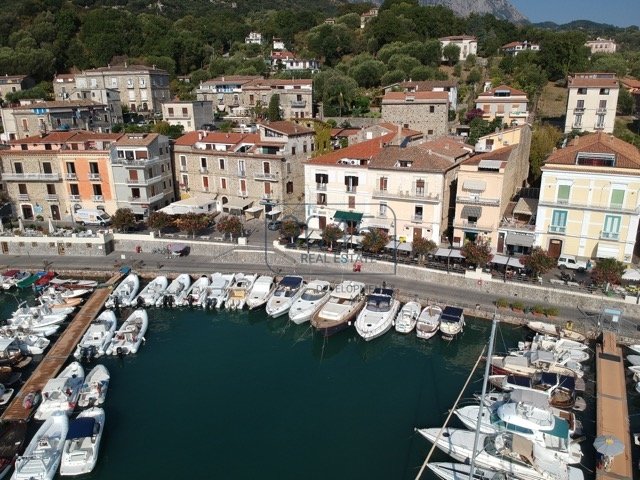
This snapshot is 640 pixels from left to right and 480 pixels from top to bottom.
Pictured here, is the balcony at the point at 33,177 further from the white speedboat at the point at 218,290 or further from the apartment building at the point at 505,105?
the apartment building at the point at 505,105

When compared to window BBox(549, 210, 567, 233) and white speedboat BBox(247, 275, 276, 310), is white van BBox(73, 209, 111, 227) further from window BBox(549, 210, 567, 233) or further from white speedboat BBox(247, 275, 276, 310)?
window BBox(549, 210, 567, 233)

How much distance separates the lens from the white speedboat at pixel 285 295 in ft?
117

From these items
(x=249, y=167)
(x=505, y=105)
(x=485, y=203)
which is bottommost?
(x=485, y=203)

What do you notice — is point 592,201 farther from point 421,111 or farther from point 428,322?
point 421,111

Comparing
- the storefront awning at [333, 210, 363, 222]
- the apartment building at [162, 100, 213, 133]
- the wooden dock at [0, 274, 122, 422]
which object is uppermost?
the apartment building at [162, 100, 213, 133]

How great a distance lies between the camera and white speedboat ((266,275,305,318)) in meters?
35.6

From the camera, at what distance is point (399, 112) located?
63750 mm

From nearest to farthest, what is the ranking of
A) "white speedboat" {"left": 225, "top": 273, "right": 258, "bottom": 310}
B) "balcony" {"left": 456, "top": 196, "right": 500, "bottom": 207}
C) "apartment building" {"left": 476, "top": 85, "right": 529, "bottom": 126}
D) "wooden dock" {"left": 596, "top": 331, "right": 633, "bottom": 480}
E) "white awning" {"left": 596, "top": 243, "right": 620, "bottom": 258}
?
"wooden dock" {"left": 596, "top": 331, "right": 633, "bottom": 480} < "white awning" {"left": 596, "top": 243, "right": 620, "bottom": 258} < "white speedboat" {"left": 225, "top": 273, "right": 258, "bottom": 310} < "balcony" {"left": 456, "top": 196, "right": 500, "bottom": 207} < "apartment building" {"left": 476, "top": 85, "right": 529, "bottom": 126}

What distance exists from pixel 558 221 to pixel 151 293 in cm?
3127

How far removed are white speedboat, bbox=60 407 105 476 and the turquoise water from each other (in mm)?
605

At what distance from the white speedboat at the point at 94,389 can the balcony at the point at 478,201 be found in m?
28.4

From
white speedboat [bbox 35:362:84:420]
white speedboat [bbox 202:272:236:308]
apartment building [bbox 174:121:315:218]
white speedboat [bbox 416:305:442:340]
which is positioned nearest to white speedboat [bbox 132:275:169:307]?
white speedboat [bbox 202:272:236:308]

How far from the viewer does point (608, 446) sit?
69.4 feet

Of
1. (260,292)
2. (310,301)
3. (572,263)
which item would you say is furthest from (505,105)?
(260,292)
